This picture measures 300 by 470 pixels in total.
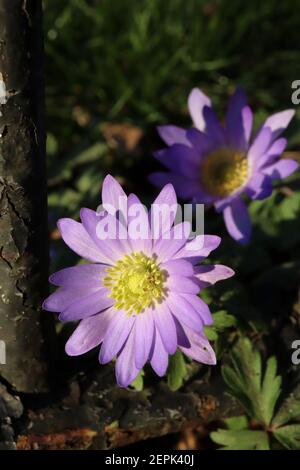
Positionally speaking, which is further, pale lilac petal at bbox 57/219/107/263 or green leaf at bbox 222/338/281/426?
green leaf at bbox 222/338/281/426

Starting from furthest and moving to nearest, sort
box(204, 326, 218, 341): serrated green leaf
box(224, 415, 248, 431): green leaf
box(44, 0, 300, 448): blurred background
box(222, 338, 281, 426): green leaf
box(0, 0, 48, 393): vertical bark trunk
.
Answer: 1. box(44, 0, 300, 448): blurred background
2. box(224, 415, 248, 431): green leaf
3. box(222, 338, 281, 426): green leaf
4. box(204, 326, 218, 341): serrated green leaf
5. box(0, 0, 48, 393): vertical bark trunk

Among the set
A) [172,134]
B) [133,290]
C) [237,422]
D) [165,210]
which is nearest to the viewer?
[165,210]

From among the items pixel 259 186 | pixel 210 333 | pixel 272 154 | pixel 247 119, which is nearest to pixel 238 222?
pixel 259 186

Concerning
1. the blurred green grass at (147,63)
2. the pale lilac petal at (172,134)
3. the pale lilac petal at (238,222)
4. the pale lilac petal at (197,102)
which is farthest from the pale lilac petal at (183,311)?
the blurred green grass at (147,63)

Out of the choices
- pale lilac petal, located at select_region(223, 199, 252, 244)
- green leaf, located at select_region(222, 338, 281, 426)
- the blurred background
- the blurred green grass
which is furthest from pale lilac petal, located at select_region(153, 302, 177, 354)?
the blurred green grass

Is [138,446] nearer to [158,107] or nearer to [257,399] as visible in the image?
[257,399]

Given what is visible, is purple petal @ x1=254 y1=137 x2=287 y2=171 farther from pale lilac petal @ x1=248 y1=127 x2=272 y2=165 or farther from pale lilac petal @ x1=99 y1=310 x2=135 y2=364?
pale lilac petal @ x1=99 y1=310 x2=135 y2=364

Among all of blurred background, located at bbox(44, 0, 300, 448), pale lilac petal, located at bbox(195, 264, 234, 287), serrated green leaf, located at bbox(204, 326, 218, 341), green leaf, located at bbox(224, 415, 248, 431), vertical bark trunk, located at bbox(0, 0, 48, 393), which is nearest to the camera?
vertical bark trunk, located at bbox(0, 0, 48, 393)

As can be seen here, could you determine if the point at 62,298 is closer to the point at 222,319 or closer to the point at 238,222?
the point at 222,319
